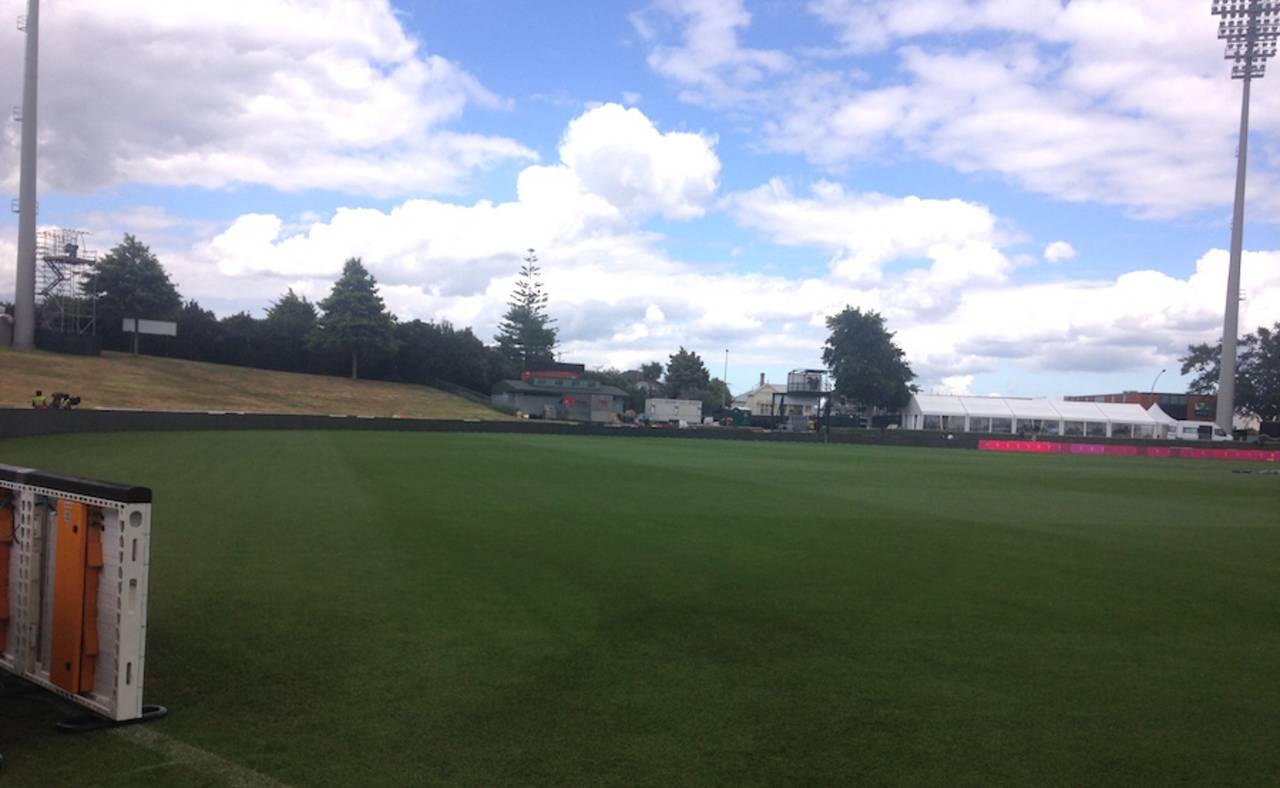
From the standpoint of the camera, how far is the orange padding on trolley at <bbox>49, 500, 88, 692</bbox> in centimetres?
549

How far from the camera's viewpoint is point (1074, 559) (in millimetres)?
13375

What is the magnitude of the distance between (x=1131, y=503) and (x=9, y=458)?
89.9 feet

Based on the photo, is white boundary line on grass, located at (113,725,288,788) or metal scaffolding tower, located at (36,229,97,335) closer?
white boundary line on grass, located at (113,725,288,788)

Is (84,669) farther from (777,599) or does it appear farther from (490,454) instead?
(490,454)

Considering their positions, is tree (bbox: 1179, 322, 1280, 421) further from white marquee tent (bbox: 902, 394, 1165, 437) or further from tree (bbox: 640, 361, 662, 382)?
tree (bbox: 640, 361, 662, 382)

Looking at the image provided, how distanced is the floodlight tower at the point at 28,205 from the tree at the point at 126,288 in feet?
38.0

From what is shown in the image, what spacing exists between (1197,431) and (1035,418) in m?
12.7

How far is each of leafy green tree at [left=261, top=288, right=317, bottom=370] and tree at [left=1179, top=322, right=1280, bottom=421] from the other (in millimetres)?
86457

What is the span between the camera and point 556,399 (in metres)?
91.8

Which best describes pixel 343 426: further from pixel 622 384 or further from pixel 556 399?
pixel 622 384

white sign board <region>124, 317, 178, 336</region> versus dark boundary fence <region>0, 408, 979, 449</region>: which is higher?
white sign board <region>124, 317, 178, 336</region>

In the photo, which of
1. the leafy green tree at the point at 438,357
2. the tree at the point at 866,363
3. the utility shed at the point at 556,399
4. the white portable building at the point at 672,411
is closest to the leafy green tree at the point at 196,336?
the leafy green tree at the point at 438,357

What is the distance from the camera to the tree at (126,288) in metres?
72.8

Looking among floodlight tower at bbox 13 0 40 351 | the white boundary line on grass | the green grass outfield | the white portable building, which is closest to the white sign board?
→ floodlight tower at bbox 13 0 40 351
